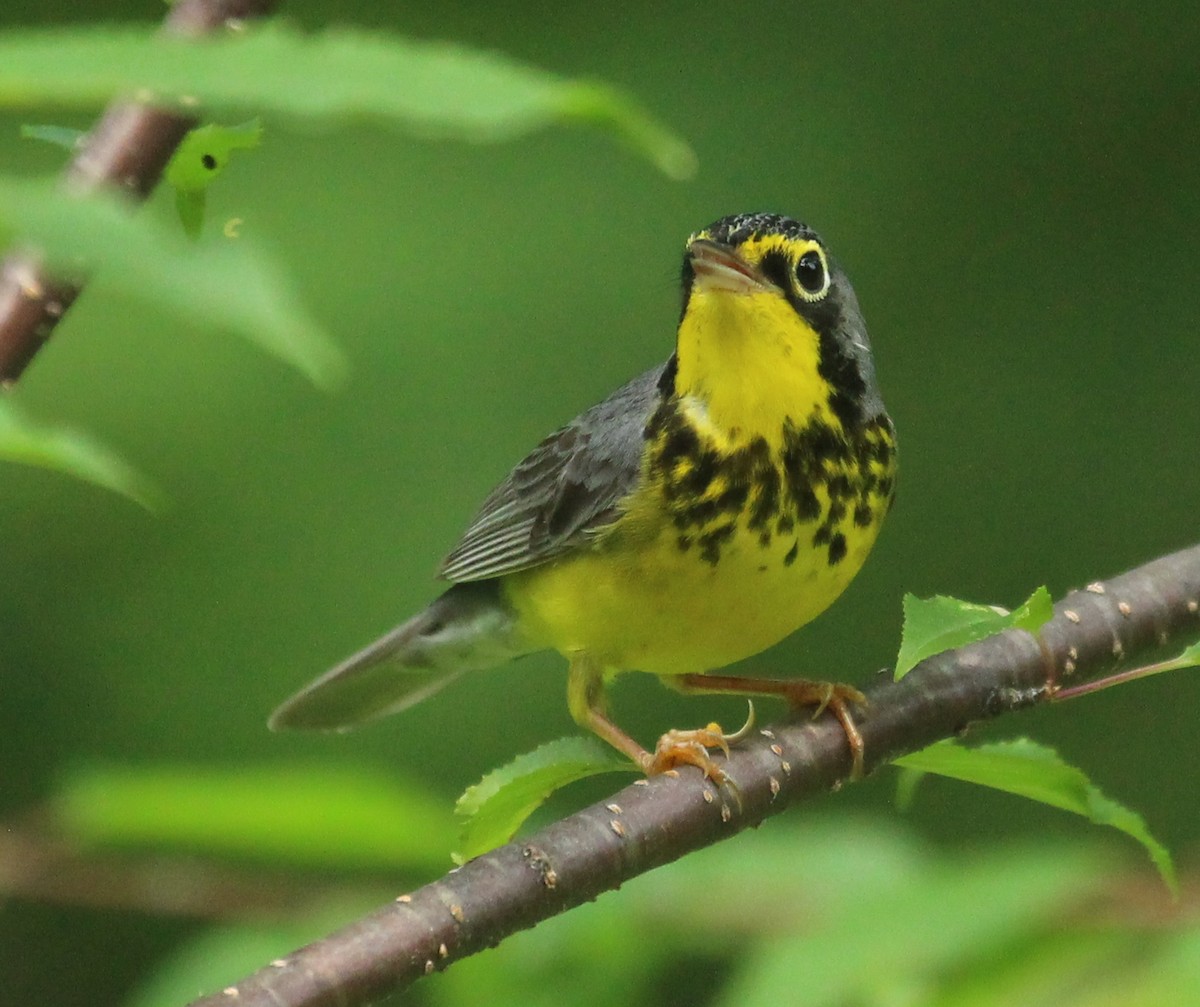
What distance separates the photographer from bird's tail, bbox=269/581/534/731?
4.59 m

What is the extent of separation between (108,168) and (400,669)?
9.82 feet

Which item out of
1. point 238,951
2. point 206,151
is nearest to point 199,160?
point 206,151

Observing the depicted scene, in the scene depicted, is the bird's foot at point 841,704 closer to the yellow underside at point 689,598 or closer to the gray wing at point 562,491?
the yellow underside at point 689,598

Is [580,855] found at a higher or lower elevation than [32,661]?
lower

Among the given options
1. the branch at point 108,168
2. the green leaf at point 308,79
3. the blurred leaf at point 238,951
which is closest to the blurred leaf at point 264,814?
the blurred leaf at point 238,951

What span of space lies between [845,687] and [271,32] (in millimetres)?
2197

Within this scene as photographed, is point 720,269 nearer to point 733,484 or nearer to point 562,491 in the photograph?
point 733,484

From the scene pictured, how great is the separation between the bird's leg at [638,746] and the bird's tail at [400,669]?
1.90 feet

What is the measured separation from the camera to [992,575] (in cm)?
667

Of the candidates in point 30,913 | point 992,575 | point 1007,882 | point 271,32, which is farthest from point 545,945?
point 30,913

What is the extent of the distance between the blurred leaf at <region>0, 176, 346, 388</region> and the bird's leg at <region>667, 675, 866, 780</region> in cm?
210

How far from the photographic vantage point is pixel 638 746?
3.83 m

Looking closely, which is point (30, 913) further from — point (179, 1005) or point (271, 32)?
point (271, 32)

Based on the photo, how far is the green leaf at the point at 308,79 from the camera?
900 millimetres
